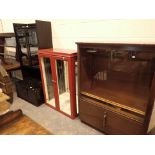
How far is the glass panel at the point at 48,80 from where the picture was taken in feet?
7.97

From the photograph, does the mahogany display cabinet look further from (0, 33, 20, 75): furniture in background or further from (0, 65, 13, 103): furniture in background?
(0, 33, 20, 75): furniture in background

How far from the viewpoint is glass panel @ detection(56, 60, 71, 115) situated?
2.29m

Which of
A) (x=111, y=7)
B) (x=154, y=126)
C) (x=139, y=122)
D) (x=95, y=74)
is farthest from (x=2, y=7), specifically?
(x=154, y=126)

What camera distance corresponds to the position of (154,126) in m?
1.76

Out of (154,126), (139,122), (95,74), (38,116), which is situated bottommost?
(38,116)

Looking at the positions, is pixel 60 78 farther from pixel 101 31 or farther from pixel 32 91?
pixel 101 31

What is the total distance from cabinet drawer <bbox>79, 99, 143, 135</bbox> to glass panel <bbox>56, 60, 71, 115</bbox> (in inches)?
18.0

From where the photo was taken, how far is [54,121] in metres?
2.18

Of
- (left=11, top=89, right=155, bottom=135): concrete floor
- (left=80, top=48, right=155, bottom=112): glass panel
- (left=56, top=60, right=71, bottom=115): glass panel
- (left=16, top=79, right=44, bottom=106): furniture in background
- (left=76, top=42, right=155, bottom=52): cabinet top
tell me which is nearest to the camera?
(left=76, top=42, right=155, bottom=52): cabinet top

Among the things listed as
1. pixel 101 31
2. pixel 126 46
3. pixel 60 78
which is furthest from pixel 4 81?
pixel 126 46

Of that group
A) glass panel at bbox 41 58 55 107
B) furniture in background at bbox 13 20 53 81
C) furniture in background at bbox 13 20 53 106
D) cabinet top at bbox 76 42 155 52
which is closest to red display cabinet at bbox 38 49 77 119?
glass panel at bbox 41 58 55 107

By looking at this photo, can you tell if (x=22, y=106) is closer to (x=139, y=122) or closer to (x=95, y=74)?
(x=95, y=74)

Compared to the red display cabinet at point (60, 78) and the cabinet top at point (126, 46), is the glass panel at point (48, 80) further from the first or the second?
the cabinet top at point (126, 46)

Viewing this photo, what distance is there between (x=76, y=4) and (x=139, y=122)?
57.3 inches
